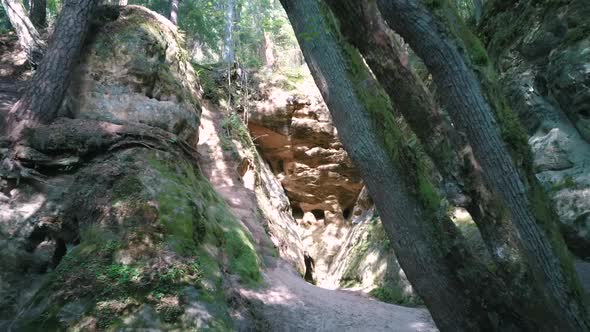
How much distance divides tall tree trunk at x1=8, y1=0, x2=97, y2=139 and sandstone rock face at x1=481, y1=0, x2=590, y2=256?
24.9ft

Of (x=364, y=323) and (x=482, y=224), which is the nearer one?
(x=482, y=224)

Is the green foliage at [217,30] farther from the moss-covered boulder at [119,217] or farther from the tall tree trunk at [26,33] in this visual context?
the moss-covered boulder at [119,217]

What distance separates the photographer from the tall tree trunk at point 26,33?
8867 millimetres

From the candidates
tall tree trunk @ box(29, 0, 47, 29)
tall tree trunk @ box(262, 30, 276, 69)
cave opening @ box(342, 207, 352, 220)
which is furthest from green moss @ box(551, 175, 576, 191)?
tall tree trunk @ box(262, 30, 276, 69)

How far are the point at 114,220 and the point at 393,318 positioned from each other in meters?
4.36

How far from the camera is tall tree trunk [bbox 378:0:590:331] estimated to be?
304 cm

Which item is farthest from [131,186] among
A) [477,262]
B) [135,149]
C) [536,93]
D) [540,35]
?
[540,35]

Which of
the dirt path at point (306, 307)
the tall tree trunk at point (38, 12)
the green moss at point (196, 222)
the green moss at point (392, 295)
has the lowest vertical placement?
the dirt path at point (306, 307)

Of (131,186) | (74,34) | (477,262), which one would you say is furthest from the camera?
(74,34)

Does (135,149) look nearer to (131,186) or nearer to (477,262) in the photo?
(131,186)

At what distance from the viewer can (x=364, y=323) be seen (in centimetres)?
606

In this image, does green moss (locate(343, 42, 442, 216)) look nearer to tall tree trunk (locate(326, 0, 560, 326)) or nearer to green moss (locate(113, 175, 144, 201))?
tall tree trunk (locate(326, 0, 560, 326))

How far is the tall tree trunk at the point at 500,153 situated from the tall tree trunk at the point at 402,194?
15.0 inches

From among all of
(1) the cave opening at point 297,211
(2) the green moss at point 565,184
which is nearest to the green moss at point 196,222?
(2) the green moss at point 565,184
